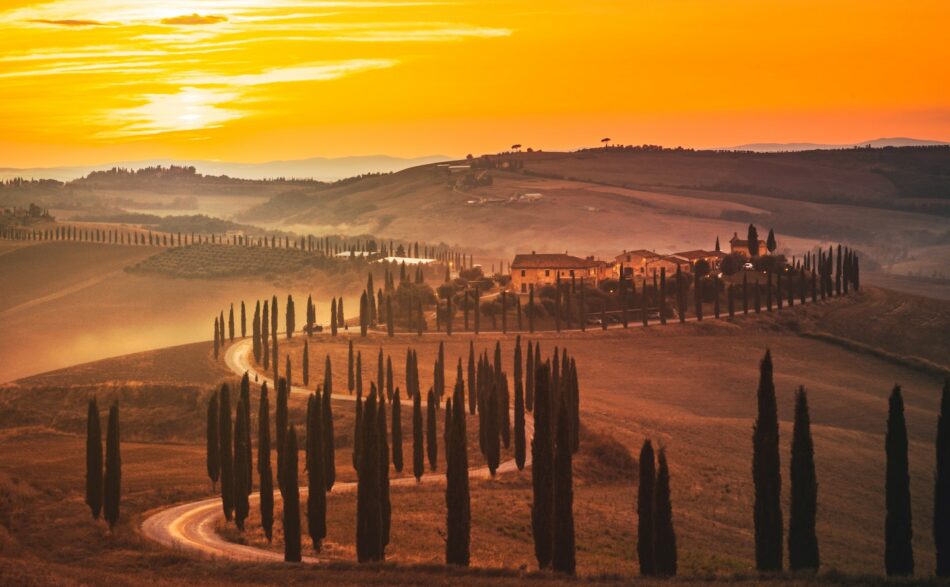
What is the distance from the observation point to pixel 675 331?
128 meters

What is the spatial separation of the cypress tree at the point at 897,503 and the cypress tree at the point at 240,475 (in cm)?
2724

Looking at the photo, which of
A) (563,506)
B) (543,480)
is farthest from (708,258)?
(563,506)

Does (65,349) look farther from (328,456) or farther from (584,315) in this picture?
(328,456)

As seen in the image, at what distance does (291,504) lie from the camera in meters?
50.7

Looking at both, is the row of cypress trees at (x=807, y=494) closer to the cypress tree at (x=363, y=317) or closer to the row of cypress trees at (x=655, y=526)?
the row of cypress trees at (x=655, y=526)

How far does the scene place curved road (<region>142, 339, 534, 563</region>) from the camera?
5131cm

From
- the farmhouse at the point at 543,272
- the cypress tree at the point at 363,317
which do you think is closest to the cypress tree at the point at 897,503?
the cypress tree at the point at 363,317

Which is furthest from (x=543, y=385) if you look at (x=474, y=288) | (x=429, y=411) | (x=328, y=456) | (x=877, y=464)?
(x=474, y=288)

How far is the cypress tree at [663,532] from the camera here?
1793 inches

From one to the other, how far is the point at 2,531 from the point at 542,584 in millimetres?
22755

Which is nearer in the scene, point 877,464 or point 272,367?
point 877,464

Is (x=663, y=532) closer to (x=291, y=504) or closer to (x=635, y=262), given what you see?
(x=291, y=504)

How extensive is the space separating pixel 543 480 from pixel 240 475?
51.7ft

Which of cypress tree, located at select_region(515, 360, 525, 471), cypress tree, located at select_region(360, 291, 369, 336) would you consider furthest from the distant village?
cypress tree, located at select_region(515, 360, 525, 471)
